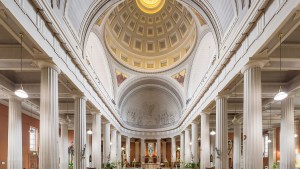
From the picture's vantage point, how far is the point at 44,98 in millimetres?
11938

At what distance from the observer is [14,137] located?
17.1 meters

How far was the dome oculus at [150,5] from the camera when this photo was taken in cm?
3378

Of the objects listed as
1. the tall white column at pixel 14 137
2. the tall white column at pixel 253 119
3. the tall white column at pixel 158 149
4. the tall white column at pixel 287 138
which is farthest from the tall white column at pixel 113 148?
the tall white column at pixel 253 119

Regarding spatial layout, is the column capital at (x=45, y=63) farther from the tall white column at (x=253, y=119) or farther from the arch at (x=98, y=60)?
the arch at (x=98, y=60)

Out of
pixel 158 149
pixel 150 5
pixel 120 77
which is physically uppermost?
pixel 150 5

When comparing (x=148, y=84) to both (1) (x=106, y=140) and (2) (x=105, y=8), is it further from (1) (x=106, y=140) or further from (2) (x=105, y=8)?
(2) (x=105, y=8)

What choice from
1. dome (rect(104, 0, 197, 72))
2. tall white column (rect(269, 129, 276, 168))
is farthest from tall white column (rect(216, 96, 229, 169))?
tall white column (rect(269, 129, 276, 168))

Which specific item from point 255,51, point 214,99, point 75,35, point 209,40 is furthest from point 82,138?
point 209,40

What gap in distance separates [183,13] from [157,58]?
25.2 feet

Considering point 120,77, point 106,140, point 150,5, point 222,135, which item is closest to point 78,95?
point 222,135

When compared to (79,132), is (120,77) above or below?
above

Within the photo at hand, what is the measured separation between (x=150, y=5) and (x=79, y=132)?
2007cm

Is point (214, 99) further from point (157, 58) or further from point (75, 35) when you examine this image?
point (157, 58)

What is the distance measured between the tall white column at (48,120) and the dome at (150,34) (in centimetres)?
1925
